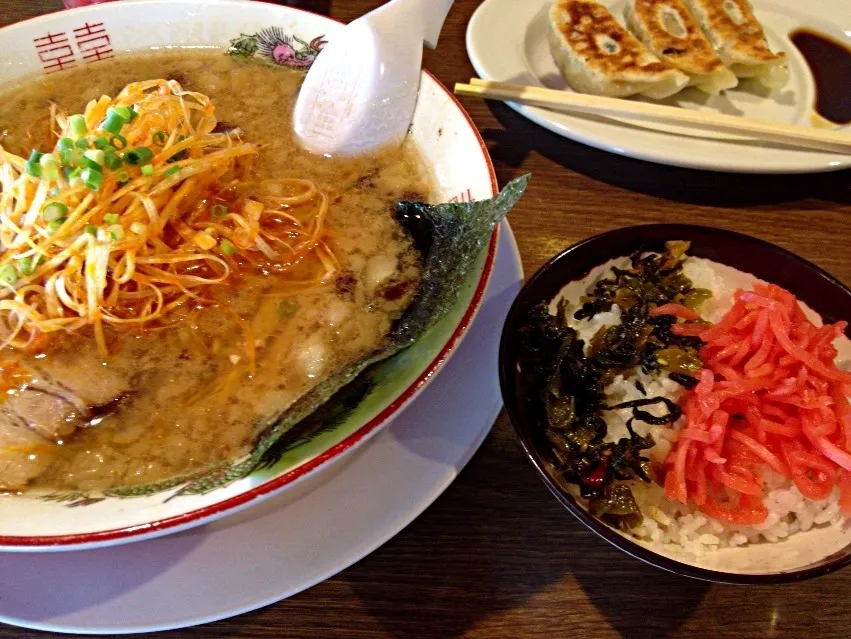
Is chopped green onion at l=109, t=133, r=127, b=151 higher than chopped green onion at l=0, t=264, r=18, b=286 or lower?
higher

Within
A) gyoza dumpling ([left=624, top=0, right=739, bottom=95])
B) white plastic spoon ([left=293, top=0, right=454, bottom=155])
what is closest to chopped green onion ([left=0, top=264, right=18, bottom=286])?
white plastic spoon ([left=293, top=0, right=454, bottom=155])

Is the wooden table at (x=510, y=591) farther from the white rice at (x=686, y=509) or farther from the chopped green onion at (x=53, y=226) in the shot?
the chopped green onion at (x=53, y=226)

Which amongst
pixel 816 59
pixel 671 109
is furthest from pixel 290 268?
pixel 816 59

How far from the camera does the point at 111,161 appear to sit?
1063 millimetres

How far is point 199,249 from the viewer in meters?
1.10

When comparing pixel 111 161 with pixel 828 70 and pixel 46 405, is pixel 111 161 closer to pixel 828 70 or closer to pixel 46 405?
pixel 46 405

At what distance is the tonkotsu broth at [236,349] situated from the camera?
3.05 feet

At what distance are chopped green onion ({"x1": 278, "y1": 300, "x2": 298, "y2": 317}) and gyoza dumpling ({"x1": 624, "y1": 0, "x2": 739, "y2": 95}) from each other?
133 centimetres

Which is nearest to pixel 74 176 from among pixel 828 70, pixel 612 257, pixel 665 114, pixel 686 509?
pixel 612 257

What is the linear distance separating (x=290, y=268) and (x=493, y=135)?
79cm

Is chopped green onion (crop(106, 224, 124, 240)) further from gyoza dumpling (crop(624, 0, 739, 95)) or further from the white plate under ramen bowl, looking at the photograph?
gyoza dumpling (crop(624, 0, 739, 95))

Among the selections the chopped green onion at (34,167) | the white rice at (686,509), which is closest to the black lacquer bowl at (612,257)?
the white rice at (686,509)

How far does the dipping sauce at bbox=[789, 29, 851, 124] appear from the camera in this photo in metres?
1.76

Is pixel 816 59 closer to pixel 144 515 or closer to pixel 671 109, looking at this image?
pixel 671 109
